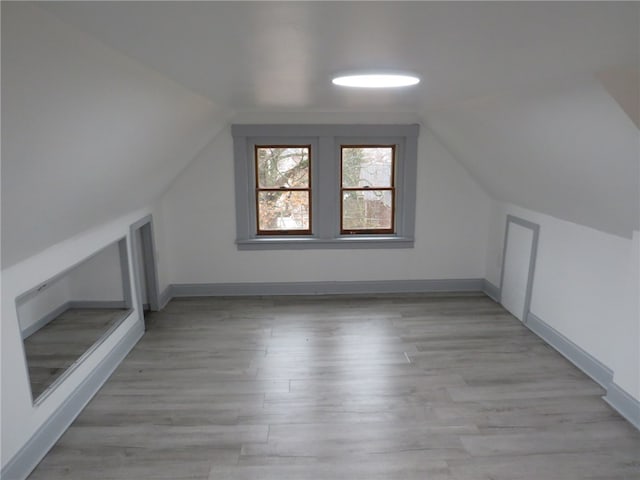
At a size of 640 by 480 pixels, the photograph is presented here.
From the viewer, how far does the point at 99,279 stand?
183 inches

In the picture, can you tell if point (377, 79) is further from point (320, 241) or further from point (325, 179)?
point (320, 241)

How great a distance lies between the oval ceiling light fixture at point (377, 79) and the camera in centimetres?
201

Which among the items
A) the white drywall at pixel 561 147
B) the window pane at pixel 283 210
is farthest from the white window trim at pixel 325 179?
the white drywall at pixel 561 147

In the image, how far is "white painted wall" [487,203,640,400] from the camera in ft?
9.84

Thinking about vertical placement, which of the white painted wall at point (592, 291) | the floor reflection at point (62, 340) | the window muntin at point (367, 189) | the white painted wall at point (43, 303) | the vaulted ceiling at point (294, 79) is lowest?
the floor reflection at point (62, 340)

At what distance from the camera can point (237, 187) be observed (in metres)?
5.01

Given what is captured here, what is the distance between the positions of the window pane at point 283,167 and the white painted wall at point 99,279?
5.71 feet

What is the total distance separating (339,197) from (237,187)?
1138 millimetres

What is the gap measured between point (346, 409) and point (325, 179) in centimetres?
266

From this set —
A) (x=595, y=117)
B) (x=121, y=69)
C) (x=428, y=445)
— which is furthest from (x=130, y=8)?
(x=428, y=445)

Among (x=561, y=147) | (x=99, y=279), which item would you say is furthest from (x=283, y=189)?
(x=561, y=147)

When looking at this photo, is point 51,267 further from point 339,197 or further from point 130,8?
point 339,197

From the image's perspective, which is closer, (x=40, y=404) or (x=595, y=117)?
(x=595, y=117)

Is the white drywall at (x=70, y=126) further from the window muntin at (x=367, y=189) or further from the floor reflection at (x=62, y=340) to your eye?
the window muntin at (x=367, y=189)
